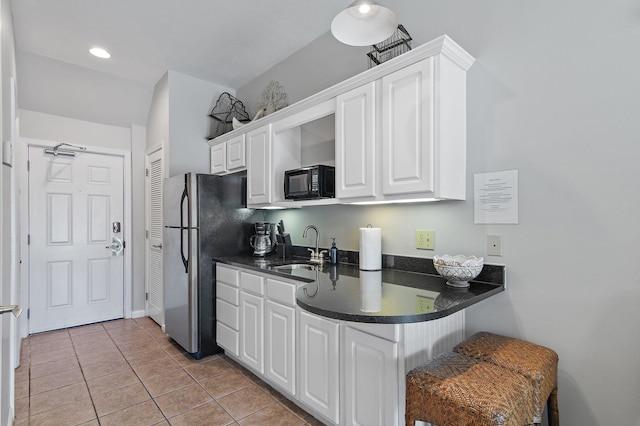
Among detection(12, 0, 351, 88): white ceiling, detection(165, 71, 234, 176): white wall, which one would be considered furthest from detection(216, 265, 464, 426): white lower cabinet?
detection(12, 0, 351, 88): white ceiling

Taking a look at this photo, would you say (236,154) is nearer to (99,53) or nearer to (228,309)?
(228,309)

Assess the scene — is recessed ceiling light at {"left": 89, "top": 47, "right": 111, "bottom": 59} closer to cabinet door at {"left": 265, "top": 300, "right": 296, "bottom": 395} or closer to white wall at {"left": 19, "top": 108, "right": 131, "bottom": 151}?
white wall at {"left": 19, "top": 108, "right": 131, "bottom": 151}

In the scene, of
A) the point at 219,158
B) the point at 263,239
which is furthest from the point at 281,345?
the point at 219,158

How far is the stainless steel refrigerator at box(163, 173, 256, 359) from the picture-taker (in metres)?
2.89

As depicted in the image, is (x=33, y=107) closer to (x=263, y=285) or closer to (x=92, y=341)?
(x=92, y=341)

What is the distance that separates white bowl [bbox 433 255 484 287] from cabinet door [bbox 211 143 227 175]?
2507 millimetres

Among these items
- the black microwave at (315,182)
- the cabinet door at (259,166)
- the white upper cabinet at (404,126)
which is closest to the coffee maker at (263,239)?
the cabinet door at (259,166)

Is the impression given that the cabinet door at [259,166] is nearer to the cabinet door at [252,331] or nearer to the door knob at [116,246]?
the cabinet door at [252,331]

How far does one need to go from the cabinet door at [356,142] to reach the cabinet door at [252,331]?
1061 mm

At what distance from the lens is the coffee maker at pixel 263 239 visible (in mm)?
3047

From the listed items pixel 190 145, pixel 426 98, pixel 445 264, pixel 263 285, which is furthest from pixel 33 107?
pixel 445 264

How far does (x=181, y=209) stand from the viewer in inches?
117

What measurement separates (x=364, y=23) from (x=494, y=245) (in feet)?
4.29

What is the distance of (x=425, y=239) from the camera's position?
204 centimetres
